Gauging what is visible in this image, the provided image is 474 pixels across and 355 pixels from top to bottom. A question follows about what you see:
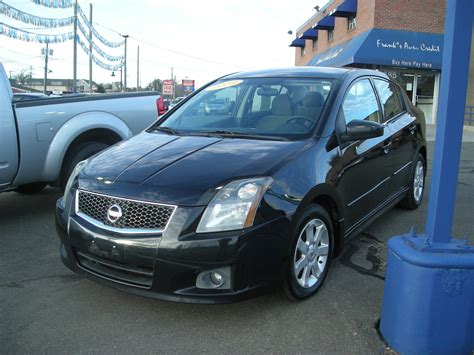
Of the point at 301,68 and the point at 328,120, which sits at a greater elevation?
the point at 301,68

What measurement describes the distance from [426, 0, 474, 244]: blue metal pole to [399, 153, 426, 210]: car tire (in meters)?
3.01

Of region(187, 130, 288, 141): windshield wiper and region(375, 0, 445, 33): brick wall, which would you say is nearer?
region(187, 130, 288, 141): windshield wiper

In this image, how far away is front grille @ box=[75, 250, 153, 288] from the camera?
112 inches

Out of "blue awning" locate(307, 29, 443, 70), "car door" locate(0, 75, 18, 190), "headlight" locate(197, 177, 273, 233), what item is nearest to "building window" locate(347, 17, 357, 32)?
"blue awning" locate(307, 29, 443, 70)

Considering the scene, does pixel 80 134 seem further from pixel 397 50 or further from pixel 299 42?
pixel 299 42

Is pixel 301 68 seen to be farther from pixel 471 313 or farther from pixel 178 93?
pixel 178 93

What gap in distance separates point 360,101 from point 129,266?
2.59m

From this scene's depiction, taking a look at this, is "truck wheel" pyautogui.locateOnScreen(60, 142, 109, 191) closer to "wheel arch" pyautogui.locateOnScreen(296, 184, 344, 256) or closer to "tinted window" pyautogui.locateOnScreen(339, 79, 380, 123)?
"tinted window" pyautogui.locateOnScreen(339, 79, 380, 123)

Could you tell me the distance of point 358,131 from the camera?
355 cm

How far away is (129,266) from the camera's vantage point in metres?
2.88

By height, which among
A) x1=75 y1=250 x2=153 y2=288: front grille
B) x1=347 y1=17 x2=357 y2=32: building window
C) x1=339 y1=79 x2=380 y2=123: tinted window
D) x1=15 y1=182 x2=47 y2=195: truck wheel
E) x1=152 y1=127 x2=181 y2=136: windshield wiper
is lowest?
x1=15 y1=182 x2=47 y2=195: truck wheel

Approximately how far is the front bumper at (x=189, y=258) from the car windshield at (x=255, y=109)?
103cm

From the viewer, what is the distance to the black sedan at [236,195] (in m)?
2.75

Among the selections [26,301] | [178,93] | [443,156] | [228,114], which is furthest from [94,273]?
[178,93]
